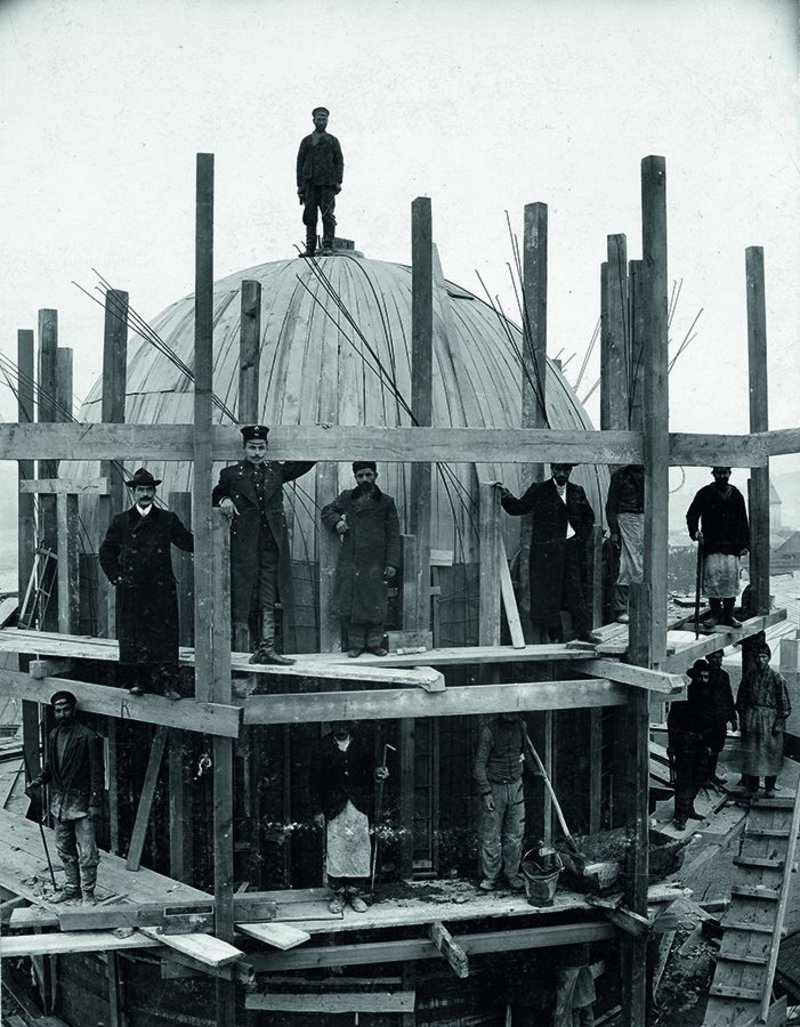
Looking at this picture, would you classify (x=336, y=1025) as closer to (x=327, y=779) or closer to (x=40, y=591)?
(x=327, y=779)

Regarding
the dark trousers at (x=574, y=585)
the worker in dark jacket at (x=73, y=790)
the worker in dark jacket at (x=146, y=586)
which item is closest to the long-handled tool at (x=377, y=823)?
the worker in dark jacket at (x=146, y=586)

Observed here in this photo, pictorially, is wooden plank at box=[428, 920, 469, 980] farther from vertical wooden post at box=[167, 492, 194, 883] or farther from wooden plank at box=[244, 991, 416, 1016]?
vertical wooden post at box=[167, 492, 194, 883]

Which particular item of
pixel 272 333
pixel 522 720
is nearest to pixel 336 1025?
pixel 522 720

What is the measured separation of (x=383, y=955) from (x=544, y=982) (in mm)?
2027

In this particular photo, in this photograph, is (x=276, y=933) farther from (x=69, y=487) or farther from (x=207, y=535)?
(x=69, y=487)

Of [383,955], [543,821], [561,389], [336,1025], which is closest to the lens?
[383,955]

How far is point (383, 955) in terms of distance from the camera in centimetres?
858

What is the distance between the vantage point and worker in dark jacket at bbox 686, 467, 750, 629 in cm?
1064

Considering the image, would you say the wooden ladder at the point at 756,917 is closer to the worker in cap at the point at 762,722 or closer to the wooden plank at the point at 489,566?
the worker in cap at the point at 762,722

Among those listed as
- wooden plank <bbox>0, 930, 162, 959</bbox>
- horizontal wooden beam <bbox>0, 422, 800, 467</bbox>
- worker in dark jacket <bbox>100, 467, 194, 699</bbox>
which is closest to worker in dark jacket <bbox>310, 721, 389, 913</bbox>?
worker in dark jacket <bbox>100, 467, 194, 699</bbox>

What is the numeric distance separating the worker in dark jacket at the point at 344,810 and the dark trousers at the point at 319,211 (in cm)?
699

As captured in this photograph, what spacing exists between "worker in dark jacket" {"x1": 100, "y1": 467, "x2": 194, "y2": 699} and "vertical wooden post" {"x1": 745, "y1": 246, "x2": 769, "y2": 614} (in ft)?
23.7

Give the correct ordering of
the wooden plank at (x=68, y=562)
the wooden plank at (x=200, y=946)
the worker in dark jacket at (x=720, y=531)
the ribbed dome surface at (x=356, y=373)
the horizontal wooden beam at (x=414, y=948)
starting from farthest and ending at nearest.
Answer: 1. the worker in dark jacket at (x=720, y=531)
2. the ribbed dome surface at (x=356, y=373)
3. the wooden plank at (x=68, y=562)
4. the horizontal wooden beam at (x=414, y=948)
5. the wooden plank at (x=200, y=946)

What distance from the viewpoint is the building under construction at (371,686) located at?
322 inches
